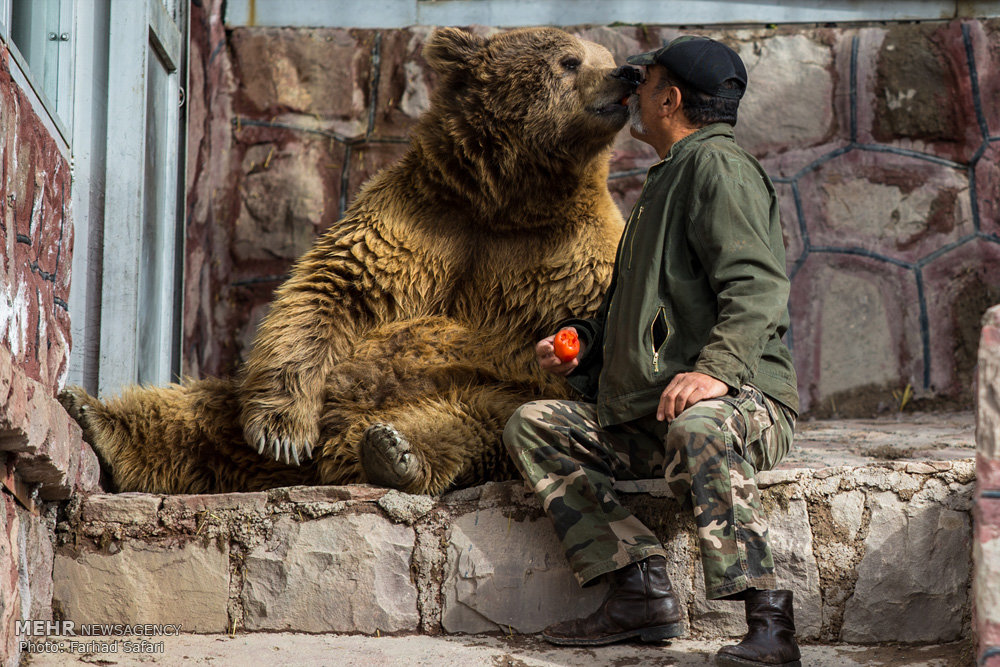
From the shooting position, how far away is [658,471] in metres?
3.05

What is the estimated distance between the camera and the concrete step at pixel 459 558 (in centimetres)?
298

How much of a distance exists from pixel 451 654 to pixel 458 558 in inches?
12.7

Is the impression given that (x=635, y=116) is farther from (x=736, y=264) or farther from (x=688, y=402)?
(x=688, y=402)

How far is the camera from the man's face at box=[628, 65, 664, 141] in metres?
3.28

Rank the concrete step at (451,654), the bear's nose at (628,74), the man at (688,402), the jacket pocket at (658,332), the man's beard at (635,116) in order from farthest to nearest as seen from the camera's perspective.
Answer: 1. the bear's nose at (628,74)
2. the man's beard at (635,116)
3. the jacket pocket at (658,332)
4. the concrete step at (451,654)
5. the man at (688,402)

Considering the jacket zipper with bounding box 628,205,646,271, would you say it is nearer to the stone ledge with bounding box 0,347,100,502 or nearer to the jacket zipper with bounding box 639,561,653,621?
→ the jacket zipper with bounding box 639,561,653,621

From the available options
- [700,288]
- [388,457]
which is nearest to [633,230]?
[700,288]

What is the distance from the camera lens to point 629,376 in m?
2.94

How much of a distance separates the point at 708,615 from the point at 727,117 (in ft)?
4.82

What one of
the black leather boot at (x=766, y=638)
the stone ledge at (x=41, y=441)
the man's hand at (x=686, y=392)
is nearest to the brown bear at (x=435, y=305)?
the stone ledge at (x=41, y=441)

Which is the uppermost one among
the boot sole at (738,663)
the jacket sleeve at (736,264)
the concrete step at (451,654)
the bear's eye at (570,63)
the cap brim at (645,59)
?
the bear's eye at (570,63)

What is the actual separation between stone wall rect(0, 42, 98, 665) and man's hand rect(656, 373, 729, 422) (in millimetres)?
1561

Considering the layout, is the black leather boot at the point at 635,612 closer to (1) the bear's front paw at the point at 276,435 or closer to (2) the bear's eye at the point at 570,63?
(1) the bear's front paw at the point at 276,435

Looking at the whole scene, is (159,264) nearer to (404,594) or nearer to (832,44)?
(404,594)
